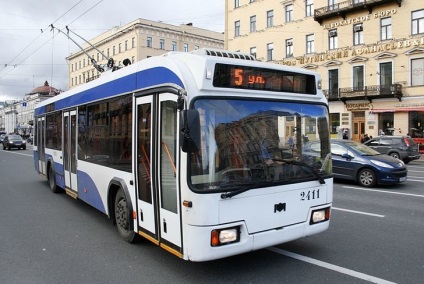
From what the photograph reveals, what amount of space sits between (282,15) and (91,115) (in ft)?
119

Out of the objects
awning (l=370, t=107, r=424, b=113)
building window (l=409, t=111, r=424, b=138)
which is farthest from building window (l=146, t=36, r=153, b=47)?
building window (l=409, t=111, r=424, b=138)

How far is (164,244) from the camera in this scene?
4.61 m

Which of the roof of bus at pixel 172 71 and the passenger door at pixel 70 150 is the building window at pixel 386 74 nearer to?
the passenger door at pixel 70 150

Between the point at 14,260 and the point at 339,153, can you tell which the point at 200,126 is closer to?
the point at 14,260

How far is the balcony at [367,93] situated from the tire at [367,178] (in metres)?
22.4

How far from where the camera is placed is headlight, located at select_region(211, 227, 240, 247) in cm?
405

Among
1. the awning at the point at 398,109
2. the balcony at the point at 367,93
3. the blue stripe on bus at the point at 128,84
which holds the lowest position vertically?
the blue stripe on bus at the point at 128,84

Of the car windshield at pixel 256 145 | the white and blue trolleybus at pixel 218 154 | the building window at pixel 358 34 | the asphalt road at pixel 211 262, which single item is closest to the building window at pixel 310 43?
the building window at pixel 358 34

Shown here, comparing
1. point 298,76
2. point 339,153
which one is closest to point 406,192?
point 339,153

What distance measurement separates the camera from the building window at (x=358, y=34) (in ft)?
111

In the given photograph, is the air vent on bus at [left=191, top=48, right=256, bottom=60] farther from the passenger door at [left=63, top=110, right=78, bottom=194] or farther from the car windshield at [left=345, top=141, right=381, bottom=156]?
the car windshield at [left=345, top=141, right=381, bottom=156]

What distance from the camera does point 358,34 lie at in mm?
34281

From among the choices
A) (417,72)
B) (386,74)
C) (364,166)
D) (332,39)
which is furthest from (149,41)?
(364,166)

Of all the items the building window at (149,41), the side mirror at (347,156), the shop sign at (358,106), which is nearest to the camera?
the side mirror at (347,156)
